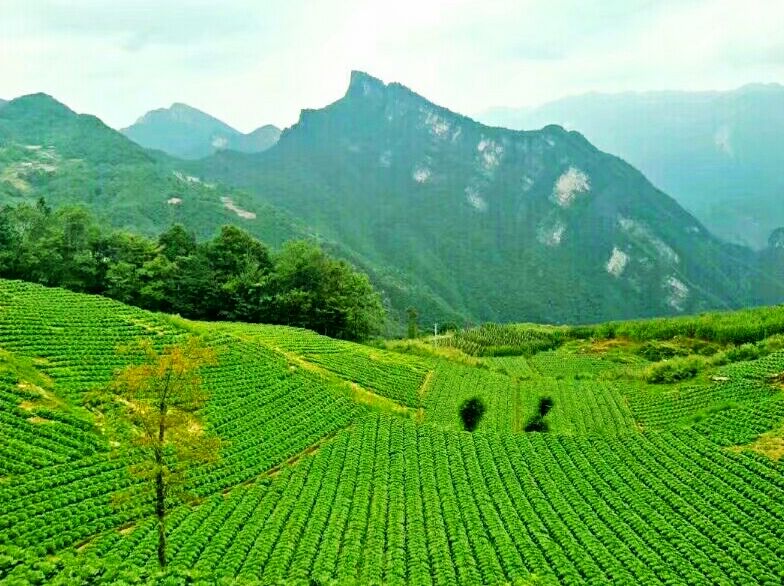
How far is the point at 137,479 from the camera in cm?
2908

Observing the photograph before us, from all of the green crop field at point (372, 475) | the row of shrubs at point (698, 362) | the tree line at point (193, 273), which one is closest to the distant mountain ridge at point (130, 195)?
the tree line at point (193, 273)

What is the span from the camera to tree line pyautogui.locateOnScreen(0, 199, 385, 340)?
235 feet

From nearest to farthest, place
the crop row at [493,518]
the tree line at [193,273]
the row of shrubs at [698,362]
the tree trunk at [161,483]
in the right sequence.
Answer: the tree trunk at [161,483]
the crop row at [493,518]
the row of shrubs at [698,362]
the tree line at [193,273]

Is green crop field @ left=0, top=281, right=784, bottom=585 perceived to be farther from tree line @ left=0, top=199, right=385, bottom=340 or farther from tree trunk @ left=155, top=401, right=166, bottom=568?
tree line @ left=0, top=199, right=385, bottom=340

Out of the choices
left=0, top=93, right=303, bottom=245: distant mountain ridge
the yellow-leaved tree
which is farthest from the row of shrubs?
left=0, top=93, right=303, bottom=245: distant mountain ridge

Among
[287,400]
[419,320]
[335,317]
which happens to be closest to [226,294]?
[335,317]

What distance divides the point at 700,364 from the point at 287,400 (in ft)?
115

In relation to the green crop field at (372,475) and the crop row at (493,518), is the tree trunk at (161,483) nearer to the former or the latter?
the green crop field at (372,475)

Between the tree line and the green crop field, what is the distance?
20889 mm

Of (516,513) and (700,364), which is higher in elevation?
(700,364)

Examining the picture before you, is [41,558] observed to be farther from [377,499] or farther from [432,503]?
[432,503]

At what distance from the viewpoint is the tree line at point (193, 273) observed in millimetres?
71688

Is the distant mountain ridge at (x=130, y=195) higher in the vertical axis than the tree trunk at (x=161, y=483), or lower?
higher

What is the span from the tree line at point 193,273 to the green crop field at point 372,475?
2089cm
